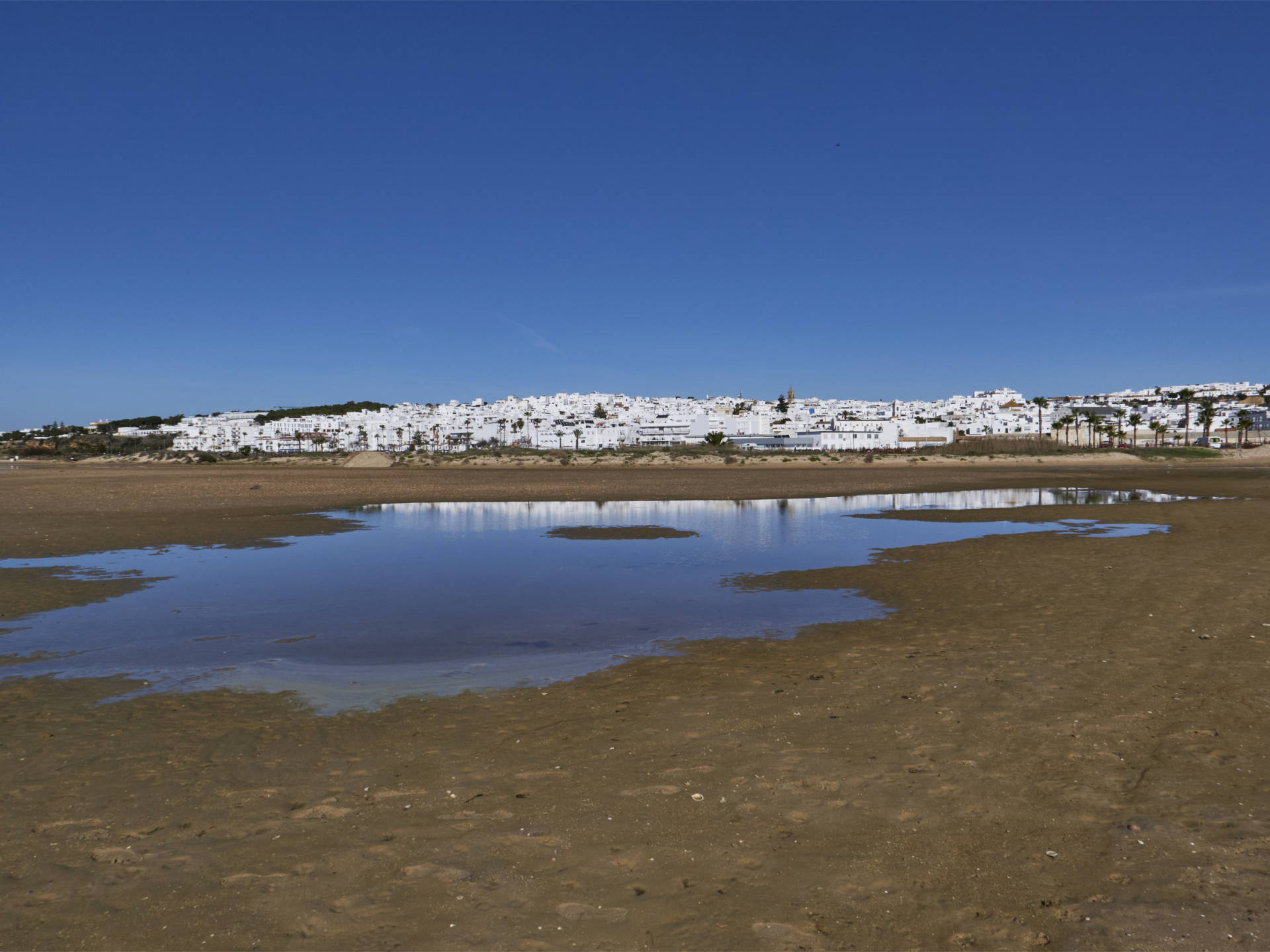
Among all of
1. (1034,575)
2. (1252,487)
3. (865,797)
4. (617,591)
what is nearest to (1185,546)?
(1034,575)

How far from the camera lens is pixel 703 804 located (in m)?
5.61

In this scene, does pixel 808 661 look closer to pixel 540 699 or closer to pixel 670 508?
pixel 540 699

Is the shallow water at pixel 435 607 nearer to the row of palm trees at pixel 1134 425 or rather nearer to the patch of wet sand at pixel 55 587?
the patch of wet sand at pixel 55 587

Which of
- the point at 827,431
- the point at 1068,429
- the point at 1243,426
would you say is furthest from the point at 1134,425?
the point at 827,431

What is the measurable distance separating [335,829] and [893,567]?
14.5 meters

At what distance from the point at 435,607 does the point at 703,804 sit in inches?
365

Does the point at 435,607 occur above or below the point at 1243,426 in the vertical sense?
below

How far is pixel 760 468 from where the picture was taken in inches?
2992

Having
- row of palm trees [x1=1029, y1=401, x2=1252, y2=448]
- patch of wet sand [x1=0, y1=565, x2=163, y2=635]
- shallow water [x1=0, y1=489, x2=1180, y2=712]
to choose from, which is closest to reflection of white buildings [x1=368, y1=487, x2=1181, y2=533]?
shallow water [x1=0, y1=489, x2=1180, y2=712]

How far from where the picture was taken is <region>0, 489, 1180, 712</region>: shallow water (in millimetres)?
9883

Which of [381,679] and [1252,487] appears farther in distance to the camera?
[1252,487]

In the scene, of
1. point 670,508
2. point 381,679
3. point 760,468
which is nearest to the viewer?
point 381,679

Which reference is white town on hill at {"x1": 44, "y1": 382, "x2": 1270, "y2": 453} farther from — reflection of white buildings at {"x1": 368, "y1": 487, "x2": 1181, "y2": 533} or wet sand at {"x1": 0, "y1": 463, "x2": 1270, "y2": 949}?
wet sand at {"x1": 0, "y1": 463, "x2": 1270, "y2": 949}

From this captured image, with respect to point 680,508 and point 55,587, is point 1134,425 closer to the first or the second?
point 680,508
